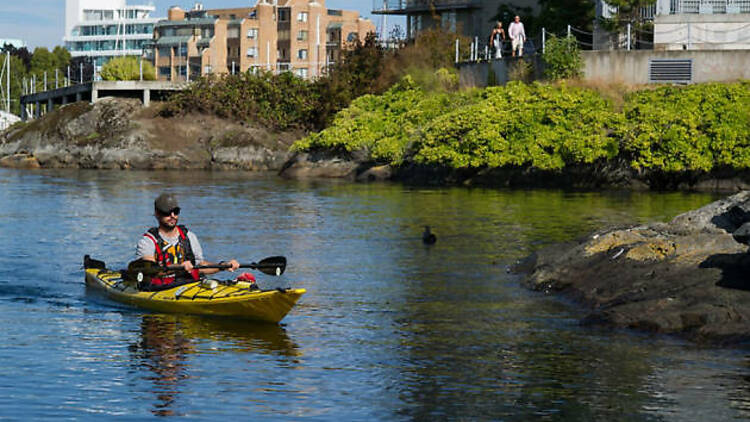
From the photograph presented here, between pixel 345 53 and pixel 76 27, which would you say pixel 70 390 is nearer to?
pixel 345 53

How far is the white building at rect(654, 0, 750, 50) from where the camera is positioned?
153ft

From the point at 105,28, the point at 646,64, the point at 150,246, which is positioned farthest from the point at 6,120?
the point at 150,246

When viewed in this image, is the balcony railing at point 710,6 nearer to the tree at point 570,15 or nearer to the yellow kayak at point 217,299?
the tree at point 570,15

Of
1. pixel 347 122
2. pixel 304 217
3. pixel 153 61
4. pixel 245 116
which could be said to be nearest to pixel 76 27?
pixel 153 61

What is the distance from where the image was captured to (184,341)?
49.5 ft

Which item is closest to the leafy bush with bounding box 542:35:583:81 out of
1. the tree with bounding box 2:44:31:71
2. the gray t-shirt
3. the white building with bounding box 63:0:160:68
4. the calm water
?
the calm water

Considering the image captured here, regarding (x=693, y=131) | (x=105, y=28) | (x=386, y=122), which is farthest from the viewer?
(x=105, y=28)

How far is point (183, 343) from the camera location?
1495 cm

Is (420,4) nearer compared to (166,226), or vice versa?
(166,226)

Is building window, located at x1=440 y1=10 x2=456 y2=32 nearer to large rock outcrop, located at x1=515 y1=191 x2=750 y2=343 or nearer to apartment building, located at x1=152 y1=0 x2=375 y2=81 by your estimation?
apartment building, located at x1=152 y1=0 x2=375 y2=81

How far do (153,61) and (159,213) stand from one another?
13322cm

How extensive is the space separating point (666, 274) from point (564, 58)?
104ft

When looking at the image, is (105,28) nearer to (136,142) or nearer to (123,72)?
(123,72)

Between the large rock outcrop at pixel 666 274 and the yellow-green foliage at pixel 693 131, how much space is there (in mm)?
22574
